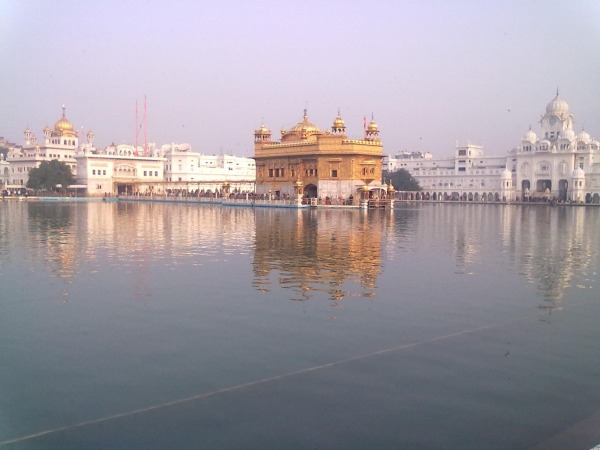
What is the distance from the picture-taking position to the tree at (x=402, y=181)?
82.5m

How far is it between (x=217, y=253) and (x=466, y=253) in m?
6.83

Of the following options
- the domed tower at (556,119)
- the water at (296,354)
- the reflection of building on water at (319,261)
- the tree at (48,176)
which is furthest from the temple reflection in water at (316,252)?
the domed tower at (556,119)

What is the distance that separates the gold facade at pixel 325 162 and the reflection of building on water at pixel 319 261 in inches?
1016

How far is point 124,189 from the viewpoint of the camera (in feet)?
261

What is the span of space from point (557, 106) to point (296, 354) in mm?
82717

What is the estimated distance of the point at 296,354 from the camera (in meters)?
7.07

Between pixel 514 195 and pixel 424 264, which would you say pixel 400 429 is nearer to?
pixel 424 264

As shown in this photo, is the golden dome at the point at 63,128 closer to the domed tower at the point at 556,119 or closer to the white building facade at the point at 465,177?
the white building facade at the point at 465,177

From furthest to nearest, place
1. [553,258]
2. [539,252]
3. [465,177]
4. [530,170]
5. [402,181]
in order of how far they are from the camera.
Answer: [465,177]
[402,181]
[530,170]
[539,252]
[553,258]

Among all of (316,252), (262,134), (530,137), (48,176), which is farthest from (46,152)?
(316,252)

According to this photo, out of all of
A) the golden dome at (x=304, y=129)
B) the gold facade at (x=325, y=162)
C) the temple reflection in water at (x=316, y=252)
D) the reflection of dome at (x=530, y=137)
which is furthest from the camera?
the reflection of dome at (x=530, y=137)

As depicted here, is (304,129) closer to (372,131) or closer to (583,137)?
(372,131)

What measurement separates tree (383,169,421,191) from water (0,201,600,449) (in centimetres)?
6882

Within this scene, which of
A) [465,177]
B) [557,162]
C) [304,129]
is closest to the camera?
[304,129]
